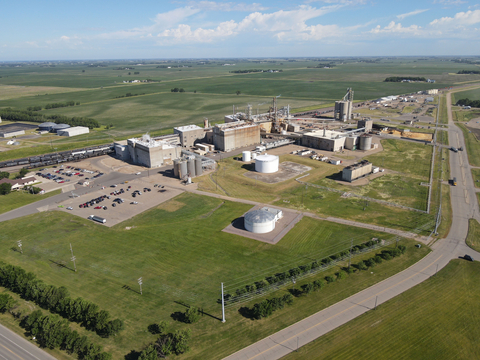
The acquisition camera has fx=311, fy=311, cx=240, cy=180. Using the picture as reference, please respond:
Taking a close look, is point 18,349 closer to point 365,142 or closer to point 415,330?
point 415,330

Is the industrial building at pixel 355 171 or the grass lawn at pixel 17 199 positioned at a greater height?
the industrial building at pixel 355 171

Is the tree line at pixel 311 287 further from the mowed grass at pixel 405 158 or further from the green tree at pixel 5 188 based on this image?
the green tree at pixel 5 188

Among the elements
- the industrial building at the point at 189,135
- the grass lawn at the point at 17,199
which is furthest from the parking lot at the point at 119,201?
the industrial building at the point at 189,135

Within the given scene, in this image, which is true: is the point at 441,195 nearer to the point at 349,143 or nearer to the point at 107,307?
the point at 349,143

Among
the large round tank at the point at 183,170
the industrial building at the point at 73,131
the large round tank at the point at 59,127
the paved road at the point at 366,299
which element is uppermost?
the large round tank at the point at 59,127

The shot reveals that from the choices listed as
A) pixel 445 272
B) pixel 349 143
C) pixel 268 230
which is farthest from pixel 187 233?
pixel 349 143
